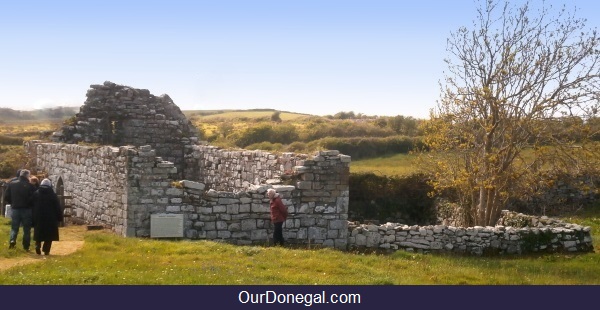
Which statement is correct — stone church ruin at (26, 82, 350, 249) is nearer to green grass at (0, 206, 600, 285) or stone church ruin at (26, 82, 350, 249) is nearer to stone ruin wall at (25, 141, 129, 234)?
stone ruin wall at (25, 141, 129, 234)

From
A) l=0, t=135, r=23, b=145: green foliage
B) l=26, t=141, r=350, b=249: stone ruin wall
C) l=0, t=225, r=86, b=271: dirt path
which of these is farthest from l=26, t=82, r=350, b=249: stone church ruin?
l=0, t=135, r=23, b=145: green foliage

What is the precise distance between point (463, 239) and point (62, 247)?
33.0ft

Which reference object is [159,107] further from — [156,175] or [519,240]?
[519,240]

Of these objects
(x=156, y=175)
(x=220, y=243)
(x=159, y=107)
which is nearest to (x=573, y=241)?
(x=220, y=243)

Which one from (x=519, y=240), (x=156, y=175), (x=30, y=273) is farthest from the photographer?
(x=519, y=240)

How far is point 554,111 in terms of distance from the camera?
21.1m

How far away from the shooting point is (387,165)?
38.0m

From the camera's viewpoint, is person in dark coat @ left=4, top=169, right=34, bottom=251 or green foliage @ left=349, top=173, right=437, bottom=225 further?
green foliage @ left=349, top=173, right=437, bottom=225

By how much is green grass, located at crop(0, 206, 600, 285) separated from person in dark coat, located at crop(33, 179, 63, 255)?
47 cm

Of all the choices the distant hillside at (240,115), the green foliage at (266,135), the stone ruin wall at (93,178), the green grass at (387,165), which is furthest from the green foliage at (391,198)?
the distant hillside at (240,115)

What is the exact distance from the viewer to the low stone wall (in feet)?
64.1

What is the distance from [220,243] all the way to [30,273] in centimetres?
521

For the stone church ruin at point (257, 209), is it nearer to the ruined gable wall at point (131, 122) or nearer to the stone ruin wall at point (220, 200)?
the stone ruin wall at point (220, 200)

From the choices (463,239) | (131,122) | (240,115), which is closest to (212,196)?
(463,239)
